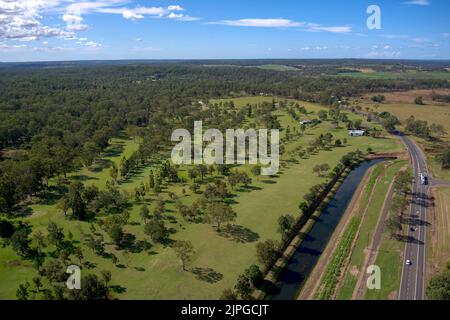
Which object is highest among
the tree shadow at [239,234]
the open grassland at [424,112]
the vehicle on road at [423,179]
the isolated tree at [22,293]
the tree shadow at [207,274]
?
the open grassland at [424,112]

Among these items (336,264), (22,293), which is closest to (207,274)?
(336,264)

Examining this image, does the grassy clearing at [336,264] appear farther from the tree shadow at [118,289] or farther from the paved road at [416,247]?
the tree shadow at [118,289]

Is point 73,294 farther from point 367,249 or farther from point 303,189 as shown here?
point 303,189

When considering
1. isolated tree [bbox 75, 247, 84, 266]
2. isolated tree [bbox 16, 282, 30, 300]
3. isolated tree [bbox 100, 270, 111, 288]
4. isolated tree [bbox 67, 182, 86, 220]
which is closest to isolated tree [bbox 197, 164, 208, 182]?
isolated tree [bbox 67, 182, 86, 220]

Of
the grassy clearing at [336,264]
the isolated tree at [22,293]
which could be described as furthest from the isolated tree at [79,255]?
the grassy clearing at [336,264]

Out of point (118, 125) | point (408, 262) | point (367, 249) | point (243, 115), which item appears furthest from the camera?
point (243, 115)
